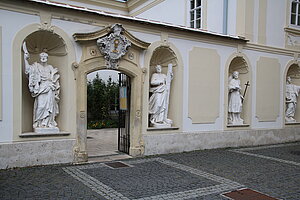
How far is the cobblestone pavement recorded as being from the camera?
5047mm

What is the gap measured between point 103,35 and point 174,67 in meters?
2.61

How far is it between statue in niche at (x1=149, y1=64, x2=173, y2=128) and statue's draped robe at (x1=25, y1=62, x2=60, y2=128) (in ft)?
9.43

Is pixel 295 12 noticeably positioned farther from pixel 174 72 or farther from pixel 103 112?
pixel 103 112

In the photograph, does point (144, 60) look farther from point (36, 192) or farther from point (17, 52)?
point (36, 192)

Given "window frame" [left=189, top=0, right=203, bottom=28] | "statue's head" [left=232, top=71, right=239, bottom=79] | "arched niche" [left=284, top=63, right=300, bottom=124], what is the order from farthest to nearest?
"window frame" [left=189, top=0, right=203, bottom=28] → "arched niche" [left=284, top=63, right=300, bottom=124] → "statue's head" [left=232, top=71, right=239, bottom=79]

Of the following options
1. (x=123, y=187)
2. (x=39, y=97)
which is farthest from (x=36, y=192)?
(x=39, y=97)

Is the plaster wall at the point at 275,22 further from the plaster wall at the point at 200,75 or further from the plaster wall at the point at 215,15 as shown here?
the plaster wall at the point at 200,75

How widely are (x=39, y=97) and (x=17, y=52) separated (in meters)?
1.13

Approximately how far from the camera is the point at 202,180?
19.6 ft

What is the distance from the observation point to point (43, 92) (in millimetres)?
6941

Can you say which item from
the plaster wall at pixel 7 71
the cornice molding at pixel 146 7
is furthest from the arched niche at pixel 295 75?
the plaster wall at pixel 7 71

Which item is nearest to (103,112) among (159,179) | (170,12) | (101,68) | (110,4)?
(110,4)

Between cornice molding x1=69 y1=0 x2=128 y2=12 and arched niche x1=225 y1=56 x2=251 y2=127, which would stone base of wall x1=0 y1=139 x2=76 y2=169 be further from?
cornice molding x1=69 y1=0 x2=128 y2=12

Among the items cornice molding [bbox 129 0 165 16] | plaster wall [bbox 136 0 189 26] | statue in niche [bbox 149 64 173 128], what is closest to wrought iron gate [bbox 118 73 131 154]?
statue in niche [bbox 149 64 173 128]
